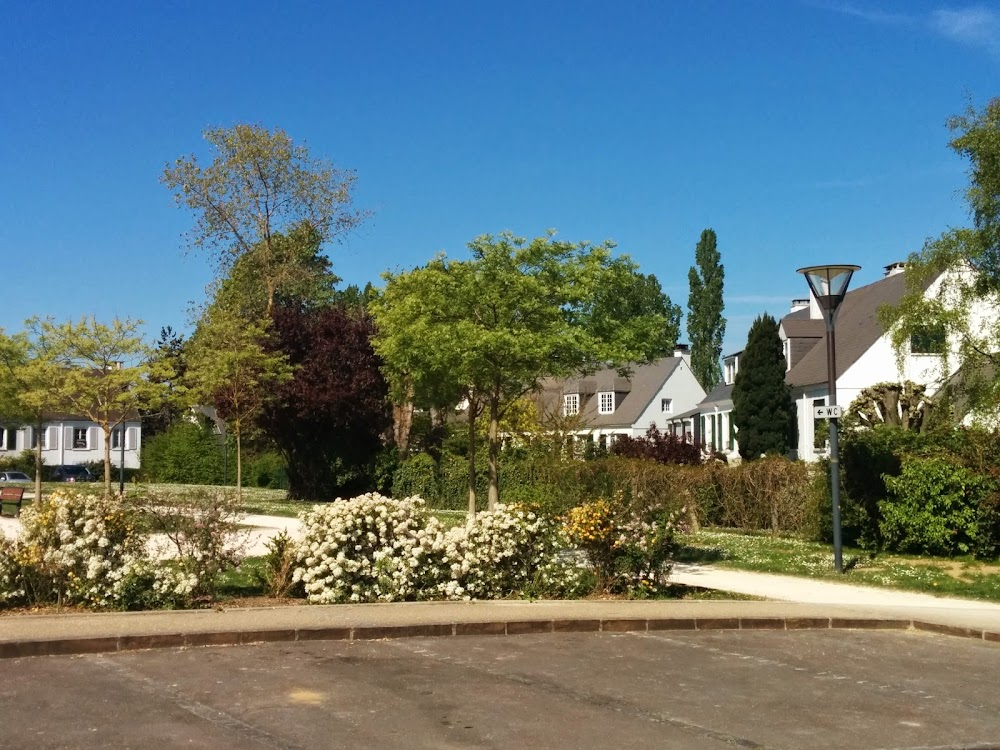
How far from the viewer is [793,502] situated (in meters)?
23.3

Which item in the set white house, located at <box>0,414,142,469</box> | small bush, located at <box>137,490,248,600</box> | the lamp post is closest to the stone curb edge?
small bush, located at <box>137,490,248,600</box>

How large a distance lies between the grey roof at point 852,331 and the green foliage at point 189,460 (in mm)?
30191

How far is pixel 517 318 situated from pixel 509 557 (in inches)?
240

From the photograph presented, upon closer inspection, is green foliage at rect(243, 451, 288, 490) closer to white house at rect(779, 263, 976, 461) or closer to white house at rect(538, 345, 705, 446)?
white house at rect(538, 345, 705, 446)

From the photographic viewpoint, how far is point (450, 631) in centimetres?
1095

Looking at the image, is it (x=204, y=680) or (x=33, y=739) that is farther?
(x=204, y=680)

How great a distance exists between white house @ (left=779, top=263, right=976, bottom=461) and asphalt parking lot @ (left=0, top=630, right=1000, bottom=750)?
24879mm

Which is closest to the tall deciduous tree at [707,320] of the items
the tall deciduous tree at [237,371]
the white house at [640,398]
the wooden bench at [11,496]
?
the white house at [640,398]

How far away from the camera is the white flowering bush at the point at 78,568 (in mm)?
11547

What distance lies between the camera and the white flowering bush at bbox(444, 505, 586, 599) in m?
12.9

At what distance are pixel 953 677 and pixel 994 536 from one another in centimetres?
957

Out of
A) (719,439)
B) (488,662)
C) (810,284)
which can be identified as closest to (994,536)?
(810,284)

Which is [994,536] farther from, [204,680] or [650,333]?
[204,680]

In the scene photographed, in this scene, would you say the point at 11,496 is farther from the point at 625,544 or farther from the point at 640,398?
the point at 640,398
